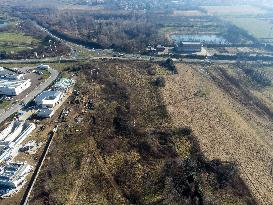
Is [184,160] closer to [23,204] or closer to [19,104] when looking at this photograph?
[23,204]

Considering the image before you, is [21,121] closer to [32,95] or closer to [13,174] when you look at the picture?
[32,95]

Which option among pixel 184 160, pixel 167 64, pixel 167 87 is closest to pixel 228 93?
pixel 167 87

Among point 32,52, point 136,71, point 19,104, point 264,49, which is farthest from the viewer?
point 264,49

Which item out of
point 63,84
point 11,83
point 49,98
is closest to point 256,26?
point 63,84

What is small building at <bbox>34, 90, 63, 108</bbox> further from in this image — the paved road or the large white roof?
the large white roof

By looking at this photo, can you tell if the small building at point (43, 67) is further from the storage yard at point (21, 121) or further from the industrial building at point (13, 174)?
the industrial building at point (13, 174)

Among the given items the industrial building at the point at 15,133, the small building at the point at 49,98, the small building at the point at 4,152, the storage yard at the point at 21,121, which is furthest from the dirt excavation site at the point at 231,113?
the small building at the point at 4,152
